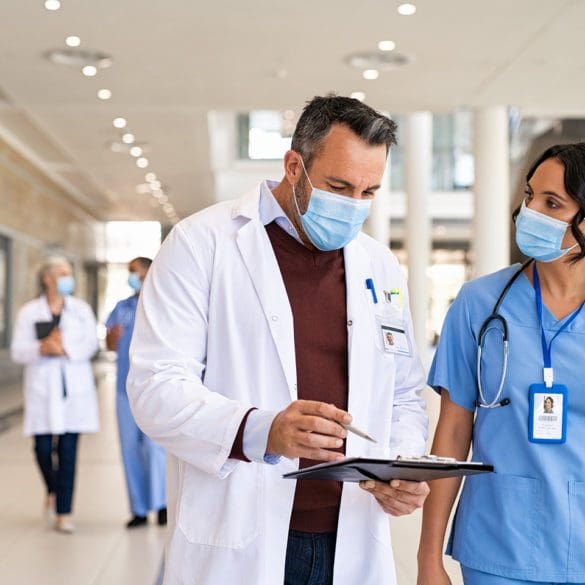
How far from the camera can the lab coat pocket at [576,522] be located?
2246 mm

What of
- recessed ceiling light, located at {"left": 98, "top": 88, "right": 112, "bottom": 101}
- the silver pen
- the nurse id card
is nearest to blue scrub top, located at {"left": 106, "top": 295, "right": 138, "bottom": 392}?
the nurse id card

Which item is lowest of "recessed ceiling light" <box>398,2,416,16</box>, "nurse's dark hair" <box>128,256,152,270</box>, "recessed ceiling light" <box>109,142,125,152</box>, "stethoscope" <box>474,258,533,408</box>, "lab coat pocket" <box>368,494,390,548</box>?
"lab coat pocket" <box>368,494,390,548</box>

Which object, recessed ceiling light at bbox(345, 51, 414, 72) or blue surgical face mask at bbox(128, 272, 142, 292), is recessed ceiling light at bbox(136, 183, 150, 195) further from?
blue surgical face mask at bbox(128, 272, 142, 292)

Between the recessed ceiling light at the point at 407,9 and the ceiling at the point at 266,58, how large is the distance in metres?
0.08

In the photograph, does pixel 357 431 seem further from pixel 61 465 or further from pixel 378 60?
pixel 378 60

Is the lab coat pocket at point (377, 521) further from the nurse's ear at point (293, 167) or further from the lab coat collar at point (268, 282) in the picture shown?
the nurse's ear at point (293, 167)

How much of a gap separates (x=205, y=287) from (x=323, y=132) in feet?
1.54

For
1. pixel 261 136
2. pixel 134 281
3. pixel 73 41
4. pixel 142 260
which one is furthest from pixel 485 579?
pixel 261 136

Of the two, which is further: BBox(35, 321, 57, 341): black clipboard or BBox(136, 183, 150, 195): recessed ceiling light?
BBox(136, 183, 150, 195): recessed ceiling light

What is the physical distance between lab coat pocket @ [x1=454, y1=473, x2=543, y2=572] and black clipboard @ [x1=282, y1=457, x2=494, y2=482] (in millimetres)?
320

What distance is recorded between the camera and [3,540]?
6.59 m

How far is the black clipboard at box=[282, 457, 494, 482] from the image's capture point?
6.03 feet

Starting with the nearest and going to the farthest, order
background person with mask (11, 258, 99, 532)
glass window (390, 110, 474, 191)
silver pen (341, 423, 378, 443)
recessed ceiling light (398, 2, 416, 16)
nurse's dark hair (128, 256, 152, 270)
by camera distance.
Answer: silver pen (341, 423, 378, 443)
background person with mask (11, 258, 99, 532)
nurse's dark hair (128, 256, 152, 270)
recessed ceiling light (398, 2, 416, 16)
glass window (390, 110, 474, 191)

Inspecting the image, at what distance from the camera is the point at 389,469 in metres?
1.91
